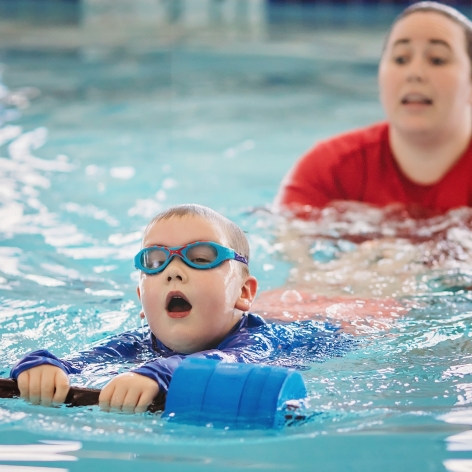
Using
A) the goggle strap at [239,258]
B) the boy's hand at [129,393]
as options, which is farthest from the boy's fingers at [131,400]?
the goggle strap at [239,258]

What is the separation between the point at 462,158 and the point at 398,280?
89cm

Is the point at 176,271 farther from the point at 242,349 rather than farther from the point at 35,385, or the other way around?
the point at 35,385

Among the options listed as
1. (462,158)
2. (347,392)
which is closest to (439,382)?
(347,392)

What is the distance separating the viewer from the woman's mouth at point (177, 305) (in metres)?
2.37

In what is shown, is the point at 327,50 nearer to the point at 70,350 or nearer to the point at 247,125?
the point at 247,125

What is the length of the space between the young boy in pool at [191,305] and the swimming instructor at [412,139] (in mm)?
1565

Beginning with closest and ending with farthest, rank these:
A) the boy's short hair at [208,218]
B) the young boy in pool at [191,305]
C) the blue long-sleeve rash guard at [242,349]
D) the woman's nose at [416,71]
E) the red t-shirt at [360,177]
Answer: the blue long-sleeve rash guard at [242,349] → the young boy in pool at [191,305] → the boy's short hair at [208,218] → the woman's nose at [416,71] → the red t-shirt at [360,177]

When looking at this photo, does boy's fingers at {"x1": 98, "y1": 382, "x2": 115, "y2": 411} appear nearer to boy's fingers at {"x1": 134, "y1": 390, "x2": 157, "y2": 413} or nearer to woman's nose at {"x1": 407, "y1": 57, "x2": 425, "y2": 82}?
boy's fingers at {"x1": 134, "y1": 390, "x2": 157, "y2": 413}

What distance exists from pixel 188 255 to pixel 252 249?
150 cm

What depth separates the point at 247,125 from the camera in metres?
6.68

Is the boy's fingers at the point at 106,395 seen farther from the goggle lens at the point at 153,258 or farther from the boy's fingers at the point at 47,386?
the goggle lens at the point at 153,258

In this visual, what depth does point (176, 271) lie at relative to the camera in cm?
237

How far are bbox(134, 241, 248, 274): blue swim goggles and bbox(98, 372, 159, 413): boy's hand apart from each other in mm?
396

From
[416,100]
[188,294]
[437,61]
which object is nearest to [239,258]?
[188,294]
